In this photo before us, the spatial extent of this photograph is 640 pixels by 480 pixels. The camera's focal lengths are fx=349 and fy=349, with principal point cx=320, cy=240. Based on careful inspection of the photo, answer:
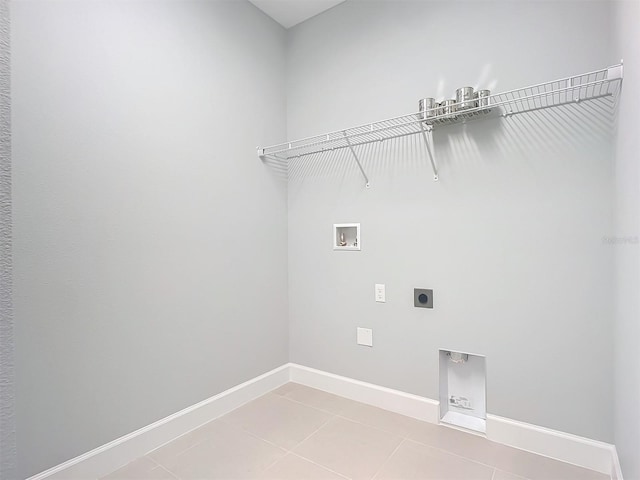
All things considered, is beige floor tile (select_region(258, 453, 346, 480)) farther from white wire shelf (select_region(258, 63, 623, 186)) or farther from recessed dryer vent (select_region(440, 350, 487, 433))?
white wire shelf (select_region(258, 63, 623, 186))

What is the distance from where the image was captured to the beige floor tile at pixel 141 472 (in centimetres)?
162

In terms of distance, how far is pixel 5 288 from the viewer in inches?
24.4

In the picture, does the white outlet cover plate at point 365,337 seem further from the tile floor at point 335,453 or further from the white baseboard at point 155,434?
the white baseboard at point 155,434

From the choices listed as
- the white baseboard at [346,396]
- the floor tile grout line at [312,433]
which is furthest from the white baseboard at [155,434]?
the floor tile grout line at [312,433]

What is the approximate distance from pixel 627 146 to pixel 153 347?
7.45 ft

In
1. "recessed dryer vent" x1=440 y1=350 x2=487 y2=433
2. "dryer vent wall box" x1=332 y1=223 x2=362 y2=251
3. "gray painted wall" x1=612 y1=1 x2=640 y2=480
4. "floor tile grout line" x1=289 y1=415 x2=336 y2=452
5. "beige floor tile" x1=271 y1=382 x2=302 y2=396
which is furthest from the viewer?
"beige floor tile" x1=271 y1=382 x2=302 y2=396

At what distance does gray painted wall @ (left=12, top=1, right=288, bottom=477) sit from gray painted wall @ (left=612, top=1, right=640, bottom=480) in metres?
1.95

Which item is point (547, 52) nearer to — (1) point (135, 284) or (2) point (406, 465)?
(2) point (406, 465)

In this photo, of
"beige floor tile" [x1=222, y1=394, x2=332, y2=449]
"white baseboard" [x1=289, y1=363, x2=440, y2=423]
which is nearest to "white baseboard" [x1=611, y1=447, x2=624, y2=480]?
"white baseboard" [x1=289, y1=363, x2=440, y2=423]

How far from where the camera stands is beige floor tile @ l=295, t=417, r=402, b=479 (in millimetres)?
1666

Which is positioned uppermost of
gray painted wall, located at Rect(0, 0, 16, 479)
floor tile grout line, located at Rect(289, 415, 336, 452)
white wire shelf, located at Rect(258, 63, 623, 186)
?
white wire shelf, located at Rect(258, 63, 623, 186)

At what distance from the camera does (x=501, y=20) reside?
5.98ft

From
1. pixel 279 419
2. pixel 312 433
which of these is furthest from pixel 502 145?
pixel 279 419

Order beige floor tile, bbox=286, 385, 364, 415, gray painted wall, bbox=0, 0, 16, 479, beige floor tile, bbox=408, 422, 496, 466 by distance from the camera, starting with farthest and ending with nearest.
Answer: beige floor tile, bbox=286, 385, 364, 415 < beige floor tile, bbox=408, 422, 496, 466 < gray painted wall, bbox=0, 0, 16, 479
